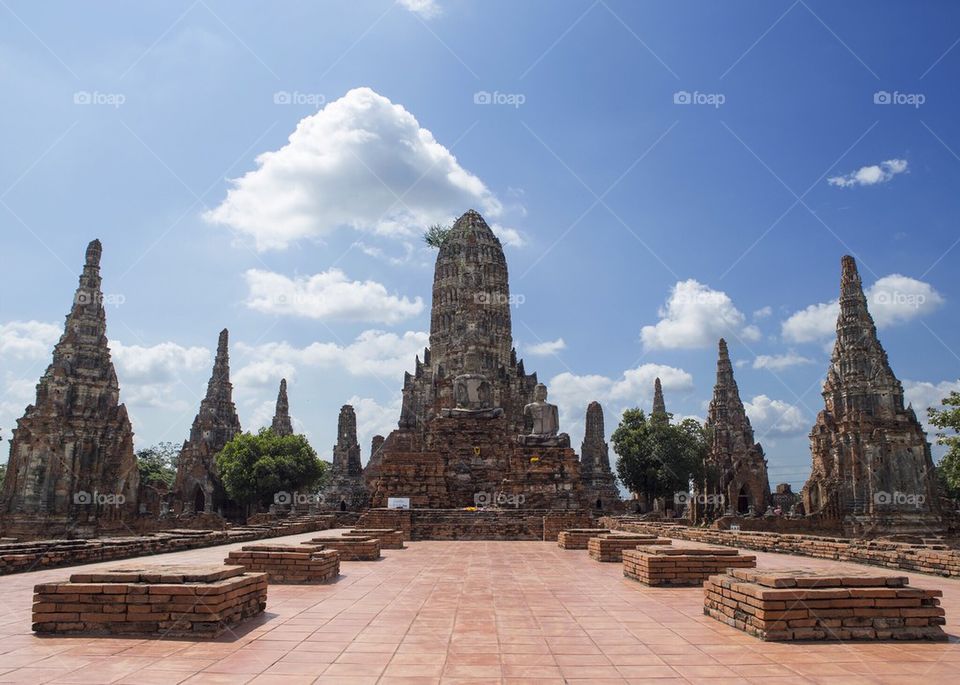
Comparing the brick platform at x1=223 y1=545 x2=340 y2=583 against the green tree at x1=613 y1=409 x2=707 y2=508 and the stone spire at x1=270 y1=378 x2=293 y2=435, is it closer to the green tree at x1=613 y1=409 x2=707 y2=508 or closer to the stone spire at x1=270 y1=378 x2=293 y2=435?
the green tree at x1=613 y1=409 x2=707 y2=508

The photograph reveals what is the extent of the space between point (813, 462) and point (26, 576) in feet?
141

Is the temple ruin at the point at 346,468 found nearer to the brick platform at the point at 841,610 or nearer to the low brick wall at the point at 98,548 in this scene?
the low brick wall at the point at 98,548

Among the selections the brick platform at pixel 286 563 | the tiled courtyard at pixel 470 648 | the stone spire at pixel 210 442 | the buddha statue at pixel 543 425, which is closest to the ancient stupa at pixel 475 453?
the buddha statue at pixel 543 425

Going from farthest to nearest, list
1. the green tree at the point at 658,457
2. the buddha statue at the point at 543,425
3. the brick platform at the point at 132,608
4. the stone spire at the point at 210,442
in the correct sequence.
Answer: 1. the stone spire at the point at 210,442
2. the green tree at the point at 658,457
3. the buddha statue at the point at 543,425
4. the brick platform at the point at 132,608

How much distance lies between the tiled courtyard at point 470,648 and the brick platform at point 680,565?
28.8 inches

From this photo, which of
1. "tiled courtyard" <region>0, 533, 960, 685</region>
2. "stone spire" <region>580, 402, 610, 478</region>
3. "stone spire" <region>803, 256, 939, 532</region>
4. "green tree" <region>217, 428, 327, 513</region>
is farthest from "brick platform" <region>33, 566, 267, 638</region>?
"stone spire" <region>580, 402, 610, 478</region>

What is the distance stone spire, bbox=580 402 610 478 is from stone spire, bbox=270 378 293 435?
27.4 metres

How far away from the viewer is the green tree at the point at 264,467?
159 ft

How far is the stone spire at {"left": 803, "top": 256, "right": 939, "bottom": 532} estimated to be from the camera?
35.8 m

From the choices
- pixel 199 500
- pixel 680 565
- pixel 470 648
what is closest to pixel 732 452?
pixel 199 500

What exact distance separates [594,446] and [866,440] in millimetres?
31202

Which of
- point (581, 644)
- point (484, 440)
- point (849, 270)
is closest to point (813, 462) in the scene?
point (849, 270)

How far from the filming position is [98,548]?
577 inches

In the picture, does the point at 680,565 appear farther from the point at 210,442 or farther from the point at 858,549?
Answer: the point at 210,442
